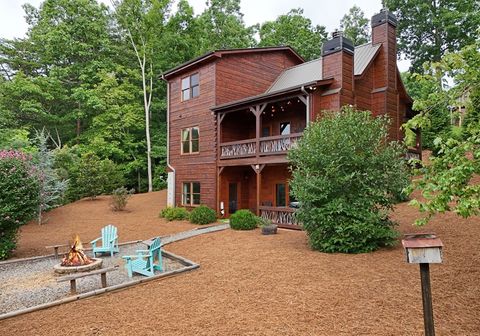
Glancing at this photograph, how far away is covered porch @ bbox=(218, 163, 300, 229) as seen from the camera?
16641 mm

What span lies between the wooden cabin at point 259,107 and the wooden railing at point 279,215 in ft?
0.14

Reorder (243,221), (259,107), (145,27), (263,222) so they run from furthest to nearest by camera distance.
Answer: (145,27) → (259,107) → (243,221) → (263,222)

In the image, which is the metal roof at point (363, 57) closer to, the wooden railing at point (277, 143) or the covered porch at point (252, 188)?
the wooden railing at point (277, 143)

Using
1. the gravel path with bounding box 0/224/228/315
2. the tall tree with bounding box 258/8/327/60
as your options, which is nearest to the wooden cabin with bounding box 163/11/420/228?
the gravel path with bounding box 0/224/228/315

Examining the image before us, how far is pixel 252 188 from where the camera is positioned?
18766 millimetres

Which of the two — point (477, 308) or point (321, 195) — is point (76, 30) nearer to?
point (321, 195)

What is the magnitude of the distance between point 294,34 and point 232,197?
2281 cm

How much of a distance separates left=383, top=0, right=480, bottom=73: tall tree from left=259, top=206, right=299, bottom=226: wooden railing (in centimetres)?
2604

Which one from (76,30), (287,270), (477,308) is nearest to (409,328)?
(477,308)

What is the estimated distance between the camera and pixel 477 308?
4.70 m

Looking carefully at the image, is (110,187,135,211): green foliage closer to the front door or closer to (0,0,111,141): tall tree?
the front door

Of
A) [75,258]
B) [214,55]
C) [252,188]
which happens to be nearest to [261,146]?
[252,188]

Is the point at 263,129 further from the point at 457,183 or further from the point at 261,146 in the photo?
the point at 457,183

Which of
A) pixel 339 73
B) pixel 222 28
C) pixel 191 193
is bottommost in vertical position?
pixel 191 193
